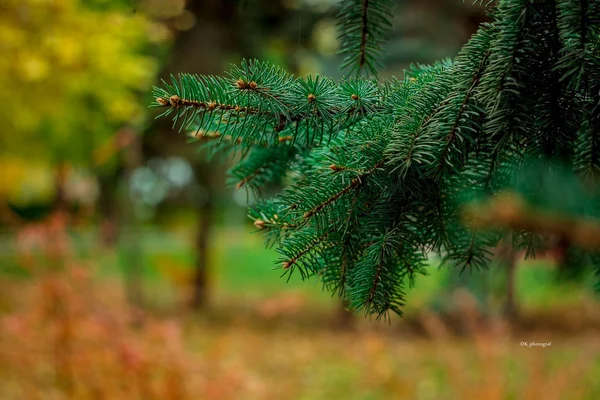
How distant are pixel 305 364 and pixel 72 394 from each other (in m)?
3.02

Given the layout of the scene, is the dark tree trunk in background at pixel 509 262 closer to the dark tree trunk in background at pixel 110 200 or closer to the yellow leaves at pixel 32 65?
the yellow leaves at pixel 32 65

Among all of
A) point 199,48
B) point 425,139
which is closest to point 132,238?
point 199,48

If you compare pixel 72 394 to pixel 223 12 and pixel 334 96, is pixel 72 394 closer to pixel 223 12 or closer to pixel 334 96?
pixel 334 96

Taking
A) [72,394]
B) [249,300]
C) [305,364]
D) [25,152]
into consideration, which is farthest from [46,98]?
[249,300]

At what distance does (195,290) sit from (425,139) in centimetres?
975

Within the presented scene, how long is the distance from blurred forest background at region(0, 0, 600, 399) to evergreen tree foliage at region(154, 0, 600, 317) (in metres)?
0.10

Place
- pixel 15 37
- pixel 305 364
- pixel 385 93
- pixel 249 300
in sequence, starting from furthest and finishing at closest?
pixel 249 300 < pixel 305 364 < pixel 15 37 < pixel 385 93

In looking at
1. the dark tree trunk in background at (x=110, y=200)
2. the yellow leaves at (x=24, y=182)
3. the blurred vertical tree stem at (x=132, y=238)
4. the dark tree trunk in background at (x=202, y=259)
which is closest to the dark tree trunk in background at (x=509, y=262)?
the dark tree trunk in background at (x=202, y=259)

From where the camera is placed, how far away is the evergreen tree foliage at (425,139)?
78 centimetres

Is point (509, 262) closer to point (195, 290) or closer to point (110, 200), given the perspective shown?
point (195, 290)

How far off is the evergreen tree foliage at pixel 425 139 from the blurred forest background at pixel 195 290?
10cm

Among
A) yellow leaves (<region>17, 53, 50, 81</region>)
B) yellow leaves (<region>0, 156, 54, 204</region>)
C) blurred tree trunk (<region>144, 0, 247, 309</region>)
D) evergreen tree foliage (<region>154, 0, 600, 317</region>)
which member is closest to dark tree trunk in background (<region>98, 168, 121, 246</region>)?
yellow leaves (<region>0, 156, 54, 204</region>)

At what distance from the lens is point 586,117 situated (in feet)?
2.64

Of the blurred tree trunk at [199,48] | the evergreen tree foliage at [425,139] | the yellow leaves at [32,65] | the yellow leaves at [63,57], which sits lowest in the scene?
the evergreen tree foliage at [425,139]
